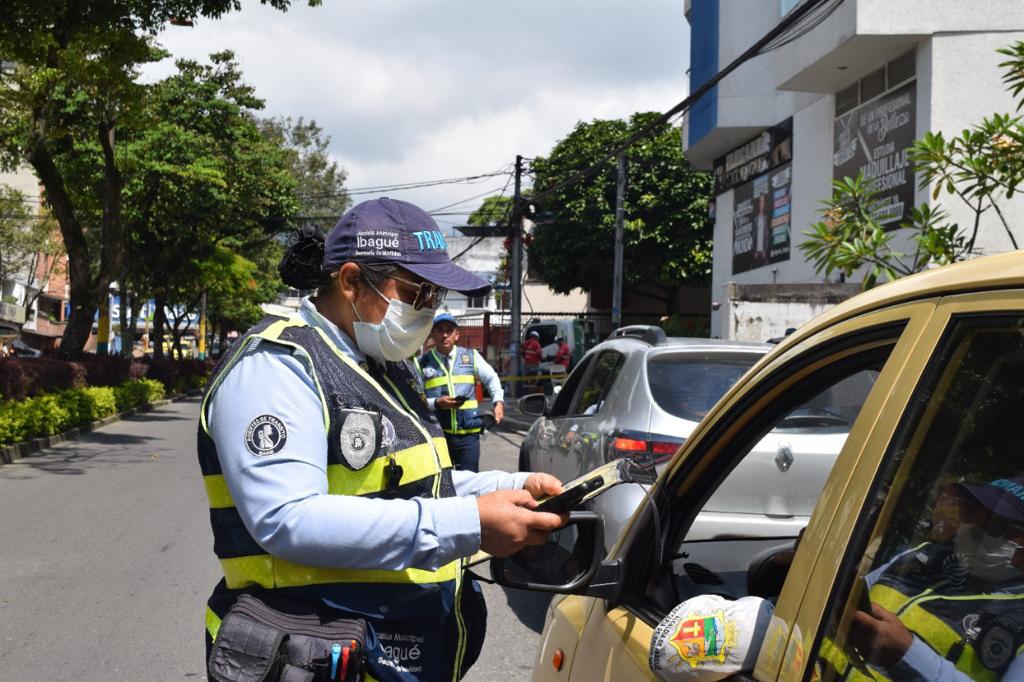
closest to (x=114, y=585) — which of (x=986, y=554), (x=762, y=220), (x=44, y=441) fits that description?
(x=986, y=554)

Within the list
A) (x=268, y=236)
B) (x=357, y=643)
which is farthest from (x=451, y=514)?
(x=268, y=236)

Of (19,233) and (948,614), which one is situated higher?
(19,233)

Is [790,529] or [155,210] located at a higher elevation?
[155,210]

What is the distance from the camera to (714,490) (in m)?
2.35

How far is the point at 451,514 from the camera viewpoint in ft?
6.57

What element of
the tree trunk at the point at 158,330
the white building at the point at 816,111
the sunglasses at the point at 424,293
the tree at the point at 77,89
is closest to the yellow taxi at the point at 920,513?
the sunglasses at the point at 424,293

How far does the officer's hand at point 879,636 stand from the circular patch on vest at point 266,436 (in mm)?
1072

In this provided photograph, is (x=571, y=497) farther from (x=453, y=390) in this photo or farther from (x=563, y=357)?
(x=563, y=357)

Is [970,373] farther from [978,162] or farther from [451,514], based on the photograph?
[978,162]

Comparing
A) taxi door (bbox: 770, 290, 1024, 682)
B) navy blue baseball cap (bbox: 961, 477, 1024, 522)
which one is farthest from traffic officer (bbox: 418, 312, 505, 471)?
navy blue baseball cap (bbox: 961, 477, 1024, 522)

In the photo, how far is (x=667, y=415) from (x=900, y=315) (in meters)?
3.93

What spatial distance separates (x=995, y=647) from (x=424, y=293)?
1377mm

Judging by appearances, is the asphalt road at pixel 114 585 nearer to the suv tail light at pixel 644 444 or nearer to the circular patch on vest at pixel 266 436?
the suv tail light at pixel 644 444

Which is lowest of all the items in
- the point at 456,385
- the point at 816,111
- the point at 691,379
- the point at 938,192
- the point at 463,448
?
the point at 463,448
